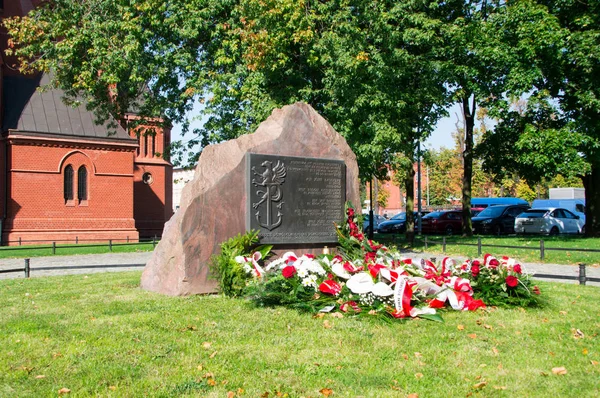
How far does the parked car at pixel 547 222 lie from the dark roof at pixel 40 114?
24881 mm

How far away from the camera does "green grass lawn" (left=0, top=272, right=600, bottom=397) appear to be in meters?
4.58

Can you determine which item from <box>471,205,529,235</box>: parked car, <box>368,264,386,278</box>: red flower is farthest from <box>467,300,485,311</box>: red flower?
<box>471,205,529,235</box>: parked car

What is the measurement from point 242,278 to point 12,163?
29.4 meters

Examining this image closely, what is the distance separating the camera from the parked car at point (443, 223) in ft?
115

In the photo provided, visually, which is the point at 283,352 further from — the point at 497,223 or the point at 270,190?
the point at 497,223

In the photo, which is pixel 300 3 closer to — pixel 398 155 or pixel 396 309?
pixel 398 155

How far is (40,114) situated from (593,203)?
1271 inches

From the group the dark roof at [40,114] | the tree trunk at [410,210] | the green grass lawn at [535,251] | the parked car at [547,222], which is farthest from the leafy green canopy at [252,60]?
the dark roof at [40,114]

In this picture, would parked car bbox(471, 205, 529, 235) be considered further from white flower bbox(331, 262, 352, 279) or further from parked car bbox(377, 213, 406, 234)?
white flower bbox(331, 262, 352, 279)

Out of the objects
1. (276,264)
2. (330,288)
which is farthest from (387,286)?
(276,264)

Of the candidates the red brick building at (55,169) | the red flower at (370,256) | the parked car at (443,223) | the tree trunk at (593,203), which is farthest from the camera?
the parked car at (443,223)

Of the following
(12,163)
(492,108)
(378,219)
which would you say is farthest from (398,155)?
(378,219)

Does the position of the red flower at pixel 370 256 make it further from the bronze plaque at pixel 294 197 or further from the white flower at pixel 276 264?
the white flower at pixel 276 264

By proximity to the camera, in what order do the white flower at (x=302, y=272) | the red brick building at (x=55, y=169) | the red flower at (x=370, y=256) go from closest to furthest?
the white flower at (x=302, y=272), the red flower at (x=370, y=256), the red brick building at (x=55, y=169)
